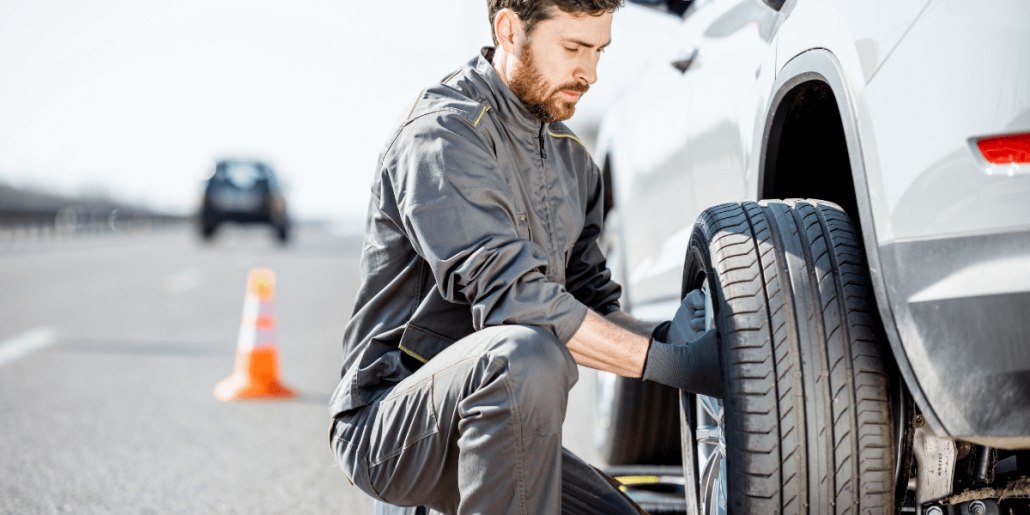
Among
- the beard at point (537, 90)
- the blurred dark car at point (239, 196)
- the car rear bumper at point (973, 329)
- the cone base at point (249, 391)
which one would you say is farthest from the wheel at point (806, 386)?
the blurred dark car at point (239, 196)

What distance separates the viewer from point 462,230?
1856mm

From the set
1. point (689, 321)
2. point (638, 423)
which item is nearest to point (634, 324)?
point (689, 321)

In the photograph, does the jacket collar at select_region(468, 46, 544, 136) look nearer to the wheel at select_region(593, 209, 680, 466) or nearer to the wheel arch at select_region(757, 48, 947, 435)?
the wheel arch at select_region(757, 48, 947, 435)

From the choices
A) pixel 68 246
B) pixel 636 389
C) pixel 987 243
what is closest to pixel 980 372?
pixel 987 243

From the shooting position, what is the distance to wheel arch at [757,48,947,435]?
1.62 metres

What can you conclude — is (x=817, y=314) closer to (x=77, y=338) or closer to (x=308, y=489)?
(x=308, y=489)

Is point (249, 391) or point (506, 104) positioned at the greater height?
point (506, 104)

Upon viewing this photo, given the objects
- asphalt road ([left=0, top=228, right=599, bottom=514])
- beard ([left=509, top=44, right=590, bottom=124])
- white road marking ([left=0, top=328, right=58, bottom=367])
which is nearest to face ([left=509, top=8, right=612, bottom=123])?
beard ([left=509, top=44, right=590, bottom=124])

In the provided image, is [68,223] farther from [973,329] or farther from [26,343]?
[973,329]

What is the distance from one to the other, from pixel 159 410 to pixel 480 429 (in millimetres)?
3366

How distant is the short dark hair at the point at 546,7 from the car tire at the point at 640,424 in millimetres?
1349

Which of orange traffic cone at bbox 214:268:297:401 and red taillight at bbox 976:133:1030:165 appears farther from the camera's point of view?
orange traffic cone at bbox 214:268:297:401

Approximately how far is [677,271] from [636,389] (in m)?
0.54

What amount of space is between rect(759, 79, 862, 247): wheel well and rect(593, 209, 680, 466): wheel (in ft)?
3.34
